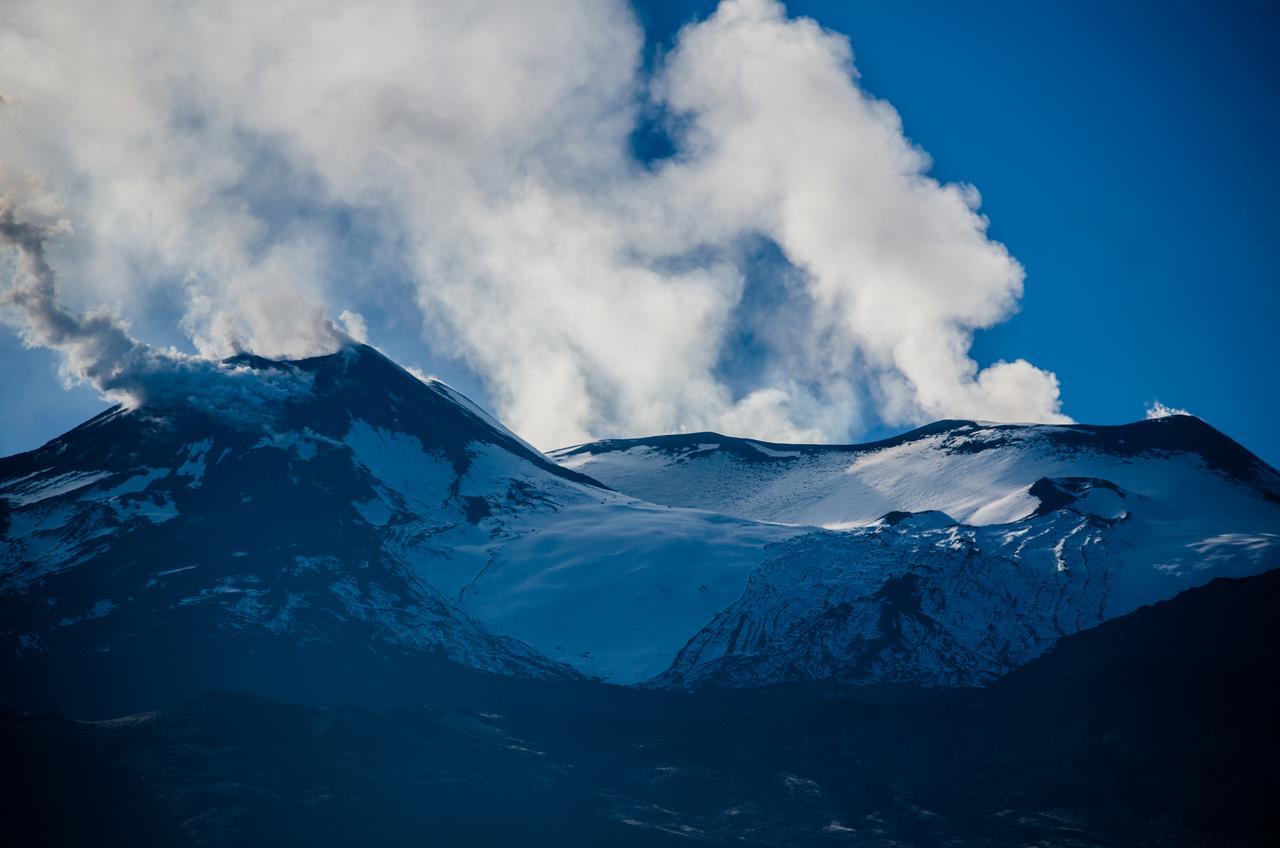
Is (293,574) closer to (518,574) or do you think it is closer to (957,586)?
(518,574)

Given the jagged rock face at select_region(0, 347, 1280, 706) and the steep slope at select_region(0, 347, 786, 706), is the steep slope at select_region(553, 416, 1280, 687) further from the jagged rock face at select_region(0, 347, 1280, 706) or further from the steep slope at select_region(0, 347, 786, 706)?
the steep slope at select_region(0, 347, 786, 706)

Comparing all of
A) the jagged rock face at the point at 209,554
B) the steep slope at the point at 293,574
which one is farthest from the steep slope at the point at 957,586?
the jagged rock face at the point at 209,554

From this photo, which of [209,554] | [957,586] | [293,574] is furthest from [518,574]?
[957,586]

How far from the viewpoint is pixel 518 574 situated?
177125mm

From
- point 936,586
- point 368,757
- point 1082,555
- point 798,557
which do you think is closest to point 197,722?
point 368,757

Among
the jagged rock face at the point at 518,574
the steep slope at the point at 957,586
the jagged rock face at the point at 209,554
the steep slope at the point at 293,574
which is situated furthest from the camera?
the steep slope at the point at 957,586

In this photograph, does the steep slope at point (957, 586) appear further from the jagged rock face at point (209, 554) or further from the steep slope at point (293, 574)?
the jagged rock face at point (209, 554)

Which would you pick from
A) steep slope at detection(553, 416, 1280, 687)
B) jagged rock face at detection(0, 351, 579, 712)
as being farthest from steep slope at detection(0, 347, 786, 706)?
steep slope at detection(553, 416, 1280, 687)

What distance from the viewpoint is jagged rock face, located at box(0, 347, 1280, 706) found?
158m

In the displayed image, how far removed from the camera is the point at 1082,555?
580 ft

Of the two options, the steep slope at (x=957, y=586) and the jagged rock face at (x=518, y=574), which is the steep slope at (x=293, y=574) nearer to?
the jagged rock face at (x=518, y=574)

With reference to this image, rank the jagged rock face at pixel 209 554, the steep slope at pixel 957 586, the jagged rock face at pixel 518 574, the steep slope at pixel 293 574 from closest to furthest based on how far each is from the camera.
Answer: the steep slope at pixel 293 574 → the jagged rock face at pixel 209 554 → the jagged rock face at pixel 518 574 → the steep slope at pixel 957 586

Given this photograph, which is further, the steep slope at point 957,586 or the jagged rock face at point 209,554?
the steep slope at point 957,586

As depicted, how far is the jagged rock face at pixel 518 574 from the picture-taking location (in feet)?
518
